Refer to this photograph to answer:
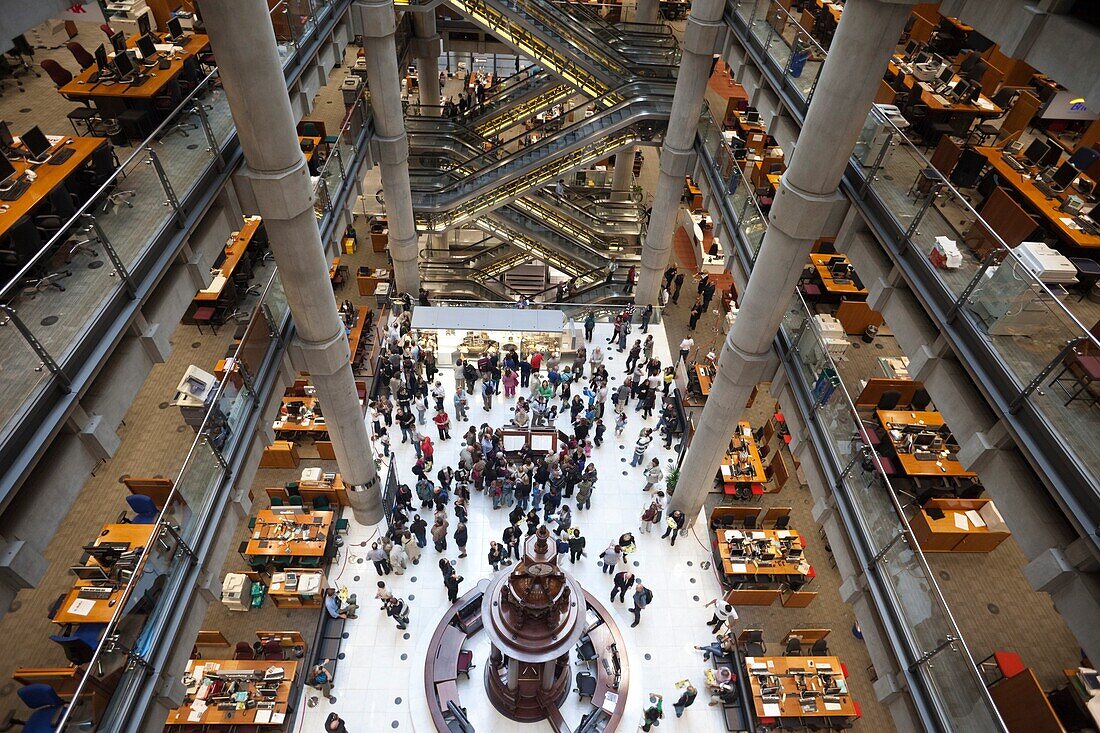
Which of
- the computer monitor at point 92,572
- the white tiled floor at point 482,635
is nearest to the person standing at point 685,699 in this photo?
the white tiled floor at point 482,635

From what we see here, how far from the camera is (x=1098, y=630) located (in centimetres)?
521

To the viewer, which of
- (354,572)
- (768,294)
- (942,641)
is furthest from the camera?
(354,572)

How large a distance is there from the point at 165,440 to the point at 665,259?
14.0 meters

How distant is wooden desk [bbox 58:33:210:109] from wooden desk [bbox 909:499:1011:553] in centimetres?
1429

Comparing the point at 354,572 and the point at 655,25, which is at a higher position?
the point at 655,25

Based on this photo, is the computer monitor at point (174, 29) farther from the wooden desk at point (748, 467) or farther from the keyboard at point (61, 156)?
the wooden desk at point (748, 467)

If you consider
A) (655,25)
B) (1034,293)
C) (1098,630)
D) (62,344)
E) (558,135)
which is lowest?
(1098,630)

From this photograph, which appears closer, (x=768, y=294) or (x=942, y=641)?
(x=942, y=641)

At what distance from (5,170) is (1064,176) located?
15684 mm

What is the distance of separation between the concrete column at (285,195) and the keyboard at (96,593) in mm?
4283

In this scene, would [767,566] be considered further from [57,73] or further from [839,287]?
[57,73]

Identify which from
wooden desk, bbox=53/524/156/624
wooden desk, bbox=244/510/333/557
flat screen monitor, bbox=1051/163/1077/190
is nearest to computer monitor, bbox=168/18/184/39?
wooden desk, bbox=53/524/156/624

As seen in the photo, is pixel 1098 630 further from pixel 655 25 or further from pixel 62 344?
pixel 655 25

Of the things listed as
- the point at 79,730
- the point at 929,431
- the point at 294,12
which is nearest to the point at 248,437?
the point at 79,730
